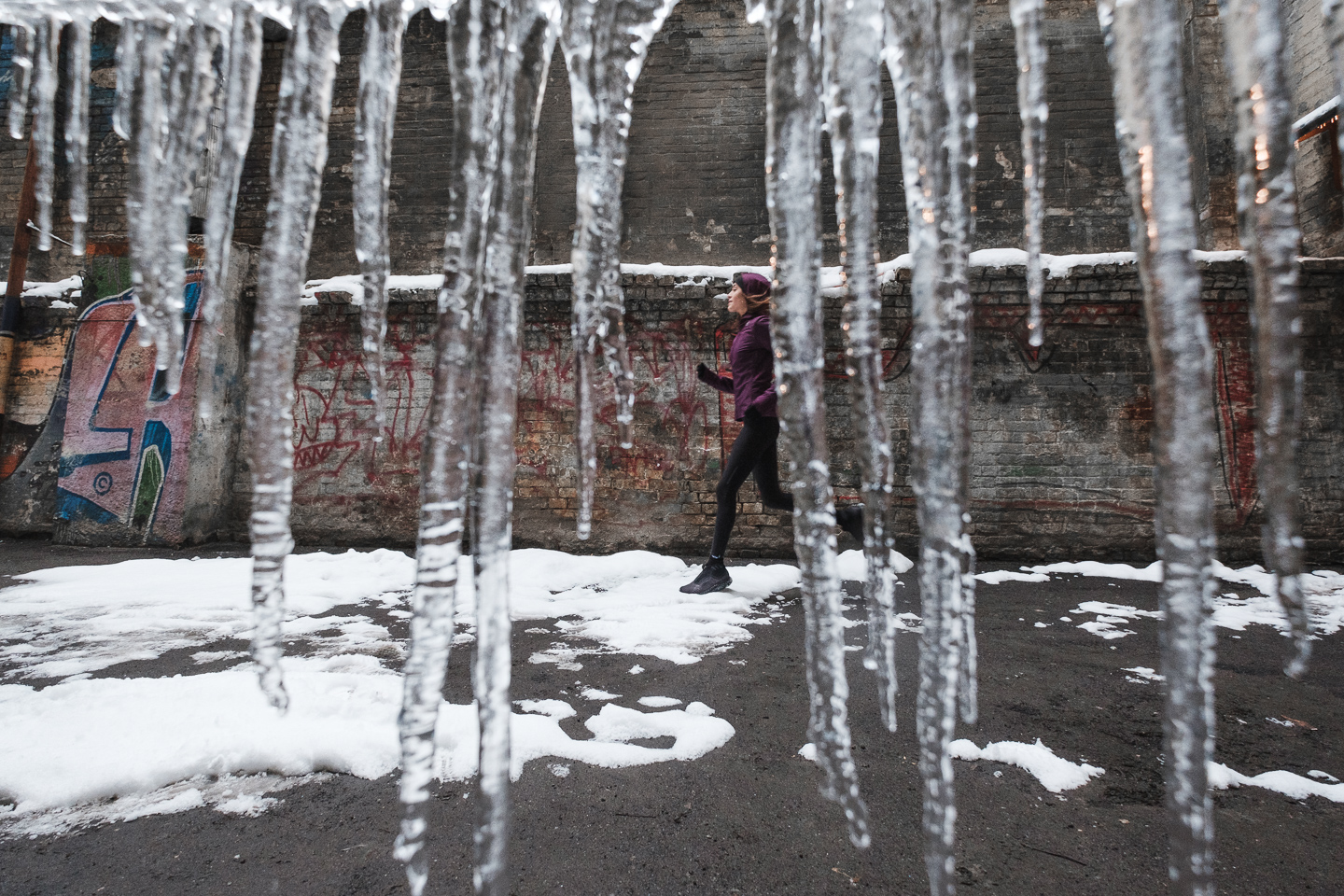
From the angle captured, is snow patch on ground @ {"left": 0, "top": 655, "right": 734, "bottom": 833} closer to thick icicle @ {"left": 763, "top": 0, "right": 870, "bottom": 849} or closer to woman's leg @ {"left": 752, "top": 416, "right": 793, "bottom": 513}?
thick icicle @ {"left": 763, "top": 0, "right": 870, "bottom": 849}

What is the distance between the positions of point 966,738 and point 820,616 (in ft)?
3.86

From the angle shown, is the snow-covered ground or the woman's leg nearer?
the snow-covered ground

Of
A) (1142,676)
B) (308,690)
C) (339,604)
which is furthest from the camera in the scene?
(339,604)

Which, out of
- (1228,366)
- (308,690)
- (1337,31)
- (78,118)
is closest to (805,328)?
(1337,31)

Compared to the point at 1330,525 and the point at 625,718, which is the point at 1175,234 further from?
the point at 1330,525

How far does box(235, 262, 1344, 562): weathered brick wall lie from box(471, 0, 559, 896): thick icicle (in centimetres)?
405

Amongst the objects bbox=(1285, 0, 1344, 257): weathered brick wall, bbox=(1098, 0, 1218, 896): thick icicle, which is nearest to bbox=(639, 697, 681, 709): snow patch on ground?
bbox=(1098, 0, 1218, 896): thick icicle

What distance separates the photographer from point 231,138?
1017 millimetres

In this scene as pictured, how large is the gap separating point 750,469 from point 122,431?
5.34 metres

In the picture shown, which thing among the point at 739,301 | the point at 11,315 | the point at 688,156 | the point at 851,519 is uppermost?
the point at 688,156

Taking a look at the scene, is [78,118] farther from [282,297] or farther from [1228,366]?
[1228,366]

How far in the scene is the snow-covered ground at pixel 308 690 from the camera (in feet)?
4.88

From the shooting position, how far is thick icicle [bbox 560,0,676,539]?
0.96 m

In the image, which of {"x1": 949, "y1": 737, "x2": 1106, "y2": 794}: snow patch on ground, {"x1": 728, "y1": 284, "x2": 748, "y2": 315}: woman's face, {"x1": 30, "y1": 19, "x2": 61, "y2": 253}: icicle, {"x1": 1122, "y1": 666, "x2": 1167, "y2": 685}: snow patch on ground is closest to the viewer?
{"x1": 30, "y1": 19, "x2": 61, "y2": 253}: icicle
